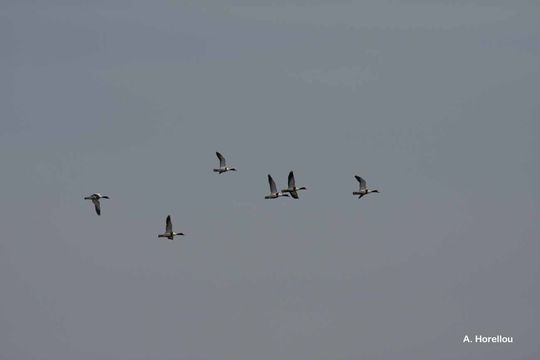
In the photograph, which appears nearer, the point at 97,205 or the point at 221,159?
the point at 97,205

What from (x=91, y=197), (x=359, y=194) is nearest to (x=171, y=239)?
(x=91, y=197)

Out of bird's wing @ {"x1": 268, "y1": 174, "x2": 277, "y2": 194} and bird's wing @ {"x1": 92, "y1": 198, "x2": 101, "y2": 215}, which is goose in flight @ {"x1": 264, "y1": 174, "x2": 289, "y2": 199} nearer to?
bird's wing @ {"x1": 268, "y1": 174, "x2": 277, "y2": 194}

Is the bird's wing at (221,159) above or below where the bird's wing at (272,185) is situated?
above

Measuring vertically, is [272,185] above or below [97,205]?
above

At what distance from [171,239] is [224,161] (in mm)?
14571

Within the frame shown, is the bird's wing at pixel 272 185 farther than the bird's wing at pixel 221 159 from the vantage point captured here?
No

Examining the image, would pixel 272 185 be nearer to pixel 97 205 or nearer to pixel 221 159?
pixel 221 159

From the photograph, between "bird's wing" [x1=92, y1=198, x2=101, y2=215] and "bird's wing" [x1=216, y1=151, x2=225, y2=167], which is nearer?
"bird's wing" [x1=92, y1=198, x2=101, y2=215]

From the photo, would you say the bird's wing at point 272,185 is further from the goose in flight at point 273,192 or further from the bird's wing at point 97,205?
the bird's wing at point 97,205

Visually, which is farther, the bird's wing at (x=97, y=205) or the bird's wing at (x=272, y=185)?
the bird's wing at (x=272, y=185)

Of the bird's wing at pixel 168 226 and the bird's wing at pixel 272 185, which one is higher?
the bird's wing at pixel 272 185

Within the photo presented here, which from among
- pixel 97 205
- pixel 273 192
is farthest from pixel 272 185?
pixel 97 205

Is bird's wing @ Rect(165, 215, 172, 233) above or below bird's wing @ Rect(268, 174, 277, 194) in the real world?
below

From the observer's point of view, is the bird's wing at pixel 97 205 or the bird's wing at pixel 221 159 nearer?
the bird's wing at pixel 97 205
